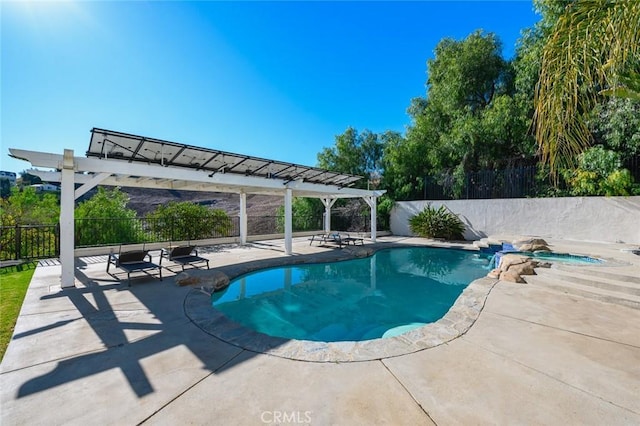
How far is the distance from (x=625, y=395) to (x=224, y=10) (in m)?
11.2

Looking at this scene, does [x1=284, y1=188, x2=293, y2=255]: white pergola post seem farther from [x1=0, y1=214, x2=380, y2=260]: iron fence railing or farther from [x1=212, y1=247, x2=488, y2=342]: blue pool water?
[x1=0, y1=214, x2=380, y2=260]: iron fence railing

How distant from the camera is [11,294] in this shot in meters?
5.24

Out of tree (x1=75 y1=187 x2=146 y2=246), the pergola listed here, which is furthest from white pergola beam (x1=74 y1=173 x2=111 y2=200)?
tree (x1=75 y1=187 x2=146 y2=246)

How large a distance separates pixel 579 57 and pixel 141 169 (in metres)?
8.28

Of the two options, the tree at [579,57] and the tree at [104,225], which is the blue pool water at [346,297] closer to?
the tree at [579,57]

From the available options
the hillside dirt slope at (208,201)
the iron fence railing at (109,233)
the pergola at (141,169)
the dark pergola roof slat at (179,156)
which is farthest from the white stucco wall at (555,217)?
the hillside dirt slope at (208,201)

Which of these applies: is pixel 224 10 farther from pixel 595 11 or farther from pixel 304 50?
pixel 595 11

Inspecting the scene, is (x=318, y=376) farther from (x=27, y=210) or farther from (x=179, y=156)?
(x=27, y=210)

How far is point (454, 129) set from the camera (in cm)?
1447

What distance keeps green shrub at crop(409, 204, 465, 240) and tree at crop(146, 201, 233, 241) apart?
11.3m

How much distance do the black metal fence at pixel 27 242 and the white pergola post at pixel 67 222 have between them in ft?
14.5

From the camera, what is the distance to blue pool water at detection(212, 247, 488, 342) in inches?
197

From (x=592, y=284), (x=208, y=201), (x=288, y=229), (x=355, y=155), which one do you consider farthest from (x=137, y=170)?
(x=208, y=201)

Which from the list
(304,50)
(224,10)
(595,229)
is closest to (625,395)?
(224,10)
